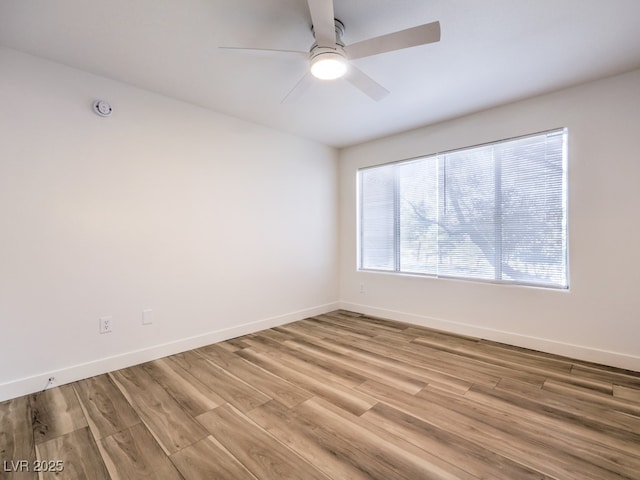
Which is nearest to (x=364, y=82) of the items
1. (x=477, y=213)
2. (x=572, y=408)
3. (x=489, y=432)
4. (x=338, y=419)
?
(x=477, y=213)

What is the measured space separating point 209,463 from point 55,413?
1.22 metres

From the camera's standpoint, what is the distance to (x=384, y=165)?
412 cm

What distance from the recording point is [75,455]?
153 cm

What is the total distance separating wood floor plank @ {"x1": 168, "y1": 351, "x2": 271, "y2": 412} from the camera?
204 centimetres

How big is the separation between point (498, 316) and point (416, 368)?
4.13 ft

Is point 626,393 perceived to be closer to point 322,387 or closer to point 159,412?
point 322,387

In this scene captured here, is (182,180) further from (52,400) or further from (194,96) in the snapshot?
(52,400)

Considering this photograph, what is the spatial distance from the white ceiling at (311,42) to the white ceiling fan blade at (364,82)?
28cm

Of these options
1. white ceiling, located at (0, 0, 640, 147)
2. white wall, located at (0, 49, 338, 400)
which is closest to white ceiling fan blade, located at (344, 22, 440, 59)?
white ceiling, located at (0, 0, 640, 147)

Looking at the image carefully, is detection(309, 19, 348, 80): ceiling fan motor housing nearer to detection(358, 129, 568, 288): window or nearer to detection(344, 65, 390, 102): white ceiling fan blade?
detection(344, 65, 390, 102): white ceiling fan blade

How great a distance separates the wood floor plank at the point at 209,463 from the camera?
140 cm

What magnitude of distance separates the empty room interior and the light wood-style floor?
2 centimetres

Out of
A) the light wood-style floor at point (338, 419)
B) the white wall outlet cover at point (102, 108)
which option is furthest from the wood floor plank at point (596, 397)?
the white wall outlet cover at point (102, 108)

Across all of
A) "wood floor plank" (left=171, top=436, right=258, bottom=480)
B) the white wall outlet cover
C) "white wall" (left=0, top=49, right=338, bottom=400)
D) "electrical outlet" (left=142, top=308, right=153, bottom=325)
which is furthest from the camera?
"electrical outlet" (left=142, top=308, right=153, bottom=325)
